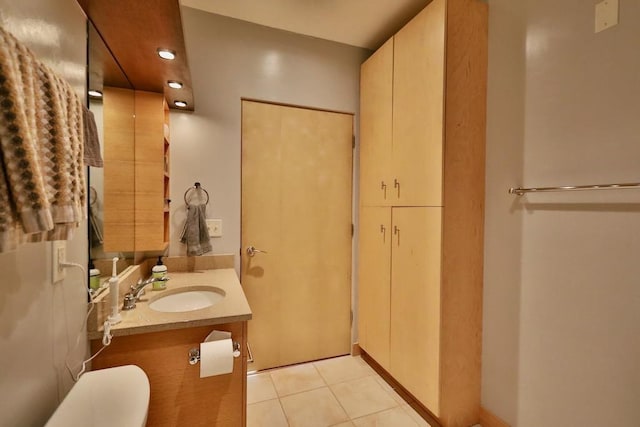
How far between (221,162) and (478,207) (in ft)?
5.65

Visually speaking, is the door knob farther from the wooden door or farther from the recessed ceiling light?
the recessed ceiling light

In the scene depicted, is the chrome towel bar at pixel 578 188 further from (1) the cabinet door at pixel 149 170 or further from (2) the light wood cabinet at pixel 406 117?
(1) the cabinet door at pixel 149 170

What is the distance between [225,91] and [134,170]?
87cm

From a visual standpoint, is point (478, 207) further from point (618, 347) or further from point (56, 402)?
point (56, 402)

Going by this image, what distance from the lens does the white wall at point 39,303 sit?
0.69m

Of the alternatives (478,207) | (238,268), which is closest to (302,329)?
(238,268)

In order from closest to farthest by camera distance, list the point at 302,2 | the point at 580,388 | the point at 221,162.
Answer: the point at 580,388
the point at 302,2
the point at 221,162

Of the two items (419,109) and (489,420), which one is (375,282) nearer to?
(489,420)

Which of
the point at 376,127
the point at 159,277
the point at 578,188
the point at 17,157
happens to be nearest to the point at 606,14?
the point at 578,188

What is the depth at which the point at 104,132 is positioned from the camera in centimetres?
131

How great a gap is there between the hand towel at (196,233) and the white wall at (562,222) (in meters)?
1.80

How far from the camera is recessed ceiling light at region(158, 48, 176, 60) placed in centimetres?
127

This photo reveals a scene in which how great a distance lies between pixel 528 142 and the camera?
147 centimetres

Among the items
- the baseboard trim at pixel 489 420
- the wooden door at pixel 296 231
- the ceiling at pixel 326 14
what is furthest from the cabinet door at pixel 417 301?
the ceiling at pixel 326 14
